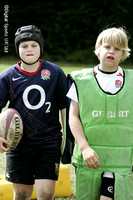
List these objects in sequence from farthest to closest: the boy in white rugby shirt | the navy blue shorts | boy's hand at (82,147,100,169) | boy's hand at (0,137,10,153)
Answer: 1. the navy blue shorts
2. boy's hand at (0,137,10,153)
3. the boy in white rugby shirt
4. boy's hand at (82,147,100,169)

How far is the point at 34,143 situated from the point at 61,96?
489 mm

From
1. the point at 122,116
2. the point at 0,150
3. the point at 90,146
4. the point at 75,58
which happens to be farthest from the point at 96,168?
the point at 75,58

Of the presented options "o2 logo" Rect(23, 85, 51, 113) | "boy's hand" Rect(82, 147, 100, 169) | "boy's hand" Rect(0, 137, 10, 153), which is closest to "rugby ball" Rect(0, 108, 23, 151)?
"boy's hand" Rect(0, 137, 10, 153)

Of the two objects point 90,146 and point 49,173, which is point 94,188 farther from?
point 49,173

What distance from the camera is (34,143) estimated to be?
3.67m

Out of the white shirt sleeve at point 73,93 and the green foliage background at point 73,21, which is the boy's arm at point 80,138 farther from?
the green foliage background at point 73,21

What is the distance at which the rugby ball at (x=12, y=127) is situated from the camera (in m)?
3.58

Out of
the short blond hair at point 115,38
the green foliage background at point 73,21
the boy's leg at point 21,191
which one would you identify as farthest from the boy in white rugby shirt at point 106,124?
the green foliage background at point 73,21

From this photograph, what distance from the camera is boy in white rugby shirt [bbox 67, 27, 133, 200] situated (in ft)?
10.4

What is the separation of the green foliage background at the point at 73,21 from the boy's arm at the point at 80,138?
755 inches

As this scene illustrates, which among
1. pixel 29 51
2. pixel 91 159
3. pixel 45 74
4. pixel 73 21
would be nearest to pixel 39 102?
pixel 45 74

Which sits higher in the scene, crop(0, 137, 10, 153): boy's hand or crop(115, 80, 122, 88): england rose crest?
crop(115, 80, 122, 88): england rose crest

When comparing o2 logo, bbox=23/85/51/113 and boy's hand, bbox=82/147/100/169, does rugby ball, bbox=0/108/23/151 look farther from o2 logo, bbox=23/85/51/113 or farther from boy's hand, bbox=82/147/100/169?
boy's hand, bbox=82/147/100/169

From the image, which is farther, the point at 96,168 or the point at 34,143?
the point at 34,143
